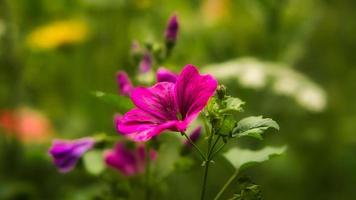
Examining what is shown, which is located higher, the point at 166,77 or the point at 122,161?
the point at 166,77

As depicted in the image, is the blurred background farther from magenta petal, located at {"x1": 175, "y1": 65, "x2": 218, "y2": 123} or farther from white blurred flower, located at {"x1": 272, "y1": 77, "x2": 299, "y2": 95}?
magenta petal, located at {"x1": 175, "y1": 65, "x2": 218, "y2": 123}

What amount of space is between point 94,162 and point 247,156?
341 millimetres

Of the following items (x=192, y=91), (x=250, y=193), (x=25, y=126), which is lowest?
(x=25, y=126)

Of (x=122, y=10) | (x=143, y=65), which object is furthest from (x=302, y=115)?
(x=143, y=65)

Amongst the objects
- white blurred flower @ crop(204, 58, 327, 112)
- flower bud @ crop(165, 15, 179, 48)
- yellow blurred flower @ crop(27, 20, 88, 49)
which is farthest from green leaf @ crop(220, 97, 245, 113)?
yellow blurred flower @ crop(27, 20, 88, 49)

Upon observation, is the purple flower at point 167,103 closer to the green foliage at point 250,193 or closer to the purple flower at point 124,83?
the green foliage at point 250,193

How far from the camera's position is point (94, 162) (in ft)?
3.89

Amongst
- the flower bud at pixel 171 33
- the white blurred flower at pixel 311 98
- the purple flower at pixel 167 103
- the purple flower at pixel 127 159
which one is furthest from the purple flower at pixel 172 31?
the white blurred flower at pixel 311 98

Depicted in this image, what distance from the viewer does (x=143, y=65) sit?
121cm

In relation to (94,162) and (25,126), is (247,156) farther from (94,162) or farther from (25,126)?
(25,126)

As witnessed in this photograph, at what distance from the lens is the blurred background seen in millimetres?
2005

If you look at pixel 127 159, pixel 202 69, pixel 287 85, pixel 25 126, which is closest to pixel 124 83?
pixel 127 159

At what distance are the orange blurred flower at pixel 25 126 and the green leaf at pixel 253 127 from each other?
56.6 inches

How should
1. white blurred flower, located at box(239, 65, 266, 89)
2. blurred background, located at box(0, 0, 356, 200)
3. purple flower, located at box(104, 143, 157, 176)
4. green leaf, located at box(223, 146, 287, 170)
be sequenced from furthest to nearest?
blurred background, located at box(0, 0, 356, 200)
white blurred flower, located at box(239, 65, 266, 89)
purple flower, located at box(104, 143, 157, 176)
green leaf, located at box(223, 146, 287, 170)
